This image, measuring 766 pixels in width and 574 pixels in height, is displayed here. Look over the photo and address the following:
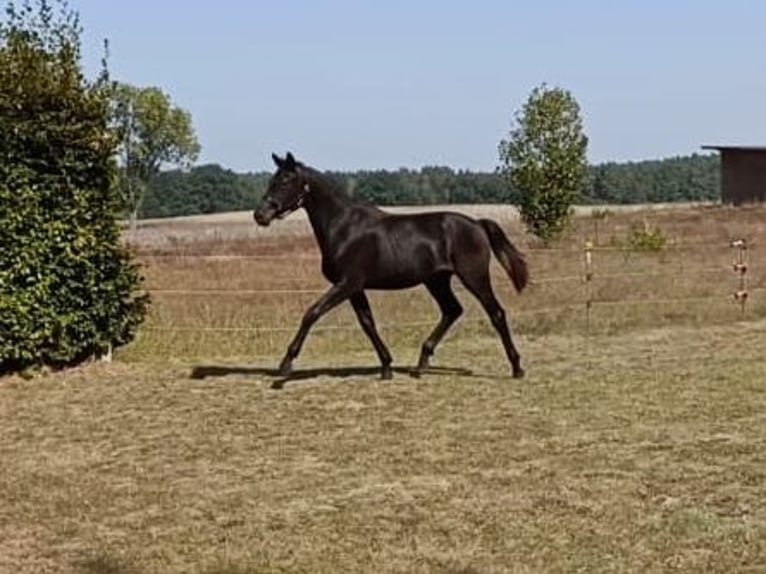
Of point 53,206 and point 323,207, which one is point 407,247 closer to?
point 323,207

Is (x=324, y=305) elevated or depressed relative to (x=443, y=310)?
elevated

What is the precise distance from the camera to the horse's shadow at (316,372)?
1033 centimetres

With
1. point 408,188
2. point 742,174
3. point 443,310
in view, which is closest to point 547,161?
point 443,310

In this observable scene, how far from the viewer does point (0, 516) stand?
6.05 m

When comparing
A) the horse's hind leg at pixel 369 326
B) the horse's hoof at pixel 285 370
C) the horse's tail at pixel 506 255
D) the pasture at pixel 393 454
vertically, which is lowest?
the pasture at pixel 393 454

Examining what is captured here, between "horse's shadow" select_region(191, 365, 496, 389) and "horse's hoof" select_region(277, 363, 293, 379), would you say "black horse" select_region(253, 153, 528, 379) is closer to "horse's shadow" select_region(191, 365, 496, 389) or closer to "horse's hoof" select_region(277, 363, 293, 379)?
"horse's hoof" select_region(277, 363, 293, 379)

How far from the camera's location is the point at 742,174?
51.0 metres

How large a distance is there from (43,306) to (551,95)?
53.6 ft

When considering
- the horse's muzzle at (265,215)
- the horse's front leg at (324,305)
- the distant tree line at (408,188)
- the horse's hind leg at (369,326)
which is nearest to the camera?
the horse's front leg at (324,305)

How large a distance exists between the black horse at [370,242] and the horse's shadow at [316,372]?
1.43 feet

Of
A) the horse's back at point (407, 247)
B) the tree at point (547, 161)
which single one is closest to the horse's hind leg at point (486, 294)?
the horse's back at point (407, 247)

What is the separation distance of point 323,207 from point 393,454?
2.98 m

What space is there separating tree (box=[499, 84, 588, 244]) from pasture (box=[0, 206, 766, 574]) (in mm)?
10602

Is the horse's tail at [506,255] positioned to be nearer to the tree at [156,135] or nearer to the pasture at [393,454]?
the pasture at [393,454]
